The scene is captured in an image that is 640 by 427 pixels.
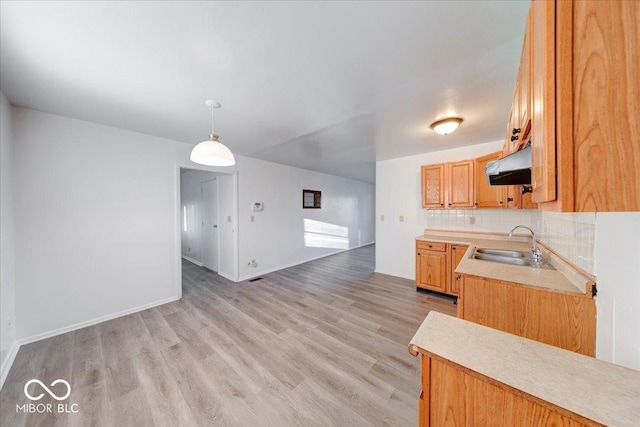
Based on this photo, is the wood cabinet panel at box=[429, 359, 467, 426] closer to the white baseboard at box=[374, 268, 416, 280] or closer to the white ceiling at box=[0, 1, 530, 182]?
the white ceiling at box=[0, 1, 530, 182]

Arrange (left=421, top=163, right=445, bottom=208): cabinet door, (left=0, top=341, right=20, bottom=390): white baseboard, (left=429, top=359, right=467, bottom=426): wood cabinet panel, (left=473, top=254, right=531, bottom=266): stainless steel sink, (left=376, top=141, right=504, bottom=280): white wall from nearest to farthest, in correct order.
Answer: (left=429, top=359, right=467, bottom=426): wood cabinet panel < (left=0, top=341, right=20, bottom=390): white baseboard < (left=473, top=254, right=531, bottom=266): stainless steel sink < (left=421, top=163, right=445, bottom=208): cabinet door < (left=376, top=141, right=504, bottom=280): white wall

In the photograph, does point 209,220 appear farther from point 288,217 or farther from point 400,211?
point 400,211

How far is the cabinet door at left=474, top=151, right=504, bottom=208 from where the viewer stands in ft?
9.36

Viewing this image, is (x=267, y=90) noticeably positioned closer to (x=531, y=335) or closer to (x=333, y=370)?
(x=333, y=370)

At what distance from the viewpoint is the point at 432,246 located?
3.24m

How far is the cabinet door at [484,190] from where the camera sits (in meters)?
2.85

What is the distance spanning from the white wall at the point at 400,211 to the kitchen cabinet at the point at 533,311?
2331mm

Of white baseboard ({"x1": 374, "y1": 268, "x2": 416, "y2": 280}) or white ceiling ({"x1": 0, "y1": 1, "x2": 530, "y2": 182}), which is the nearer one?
white ceiling ({"x1": 0, "y1": 1, "x2": 530, "y2": 182})

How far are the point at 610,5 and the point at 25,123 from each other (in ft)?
13.2

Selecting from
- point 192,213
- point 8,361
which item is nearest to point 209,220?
point 192,213

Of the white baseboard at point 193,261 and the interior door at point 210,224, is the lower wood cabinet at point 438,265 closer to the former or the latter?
the interior door at point 210,224

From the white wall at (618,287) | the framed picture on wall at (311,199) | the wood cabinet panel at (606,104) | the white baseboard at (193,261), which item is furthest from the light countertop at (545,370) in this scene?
the white baseboard at (193,261)

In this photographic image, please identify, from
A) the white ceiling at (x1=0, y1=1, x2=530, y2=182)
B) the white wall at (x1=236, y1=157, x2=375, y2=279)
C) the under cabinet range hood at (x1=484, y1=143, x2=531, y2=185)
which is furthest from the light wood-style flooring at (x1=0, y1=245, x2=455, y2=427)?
the white ceiling at (x1=0, y1=1, x2=530, y2=182)

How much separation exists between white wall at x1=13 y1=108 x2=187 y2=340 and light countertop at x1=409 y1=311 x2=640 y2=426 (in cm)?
346
